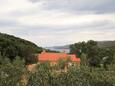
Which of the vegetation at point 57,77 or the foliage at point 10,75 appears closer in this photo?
the vegetation at point 57,77

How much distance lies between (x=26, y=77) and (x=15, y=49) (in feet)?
182

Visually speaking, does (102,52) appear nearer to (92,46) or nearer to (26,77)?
(92,46)

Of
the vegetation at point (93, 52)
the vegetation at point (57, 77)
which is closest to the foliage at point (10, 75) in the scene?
the vegetation at point (57, 77)

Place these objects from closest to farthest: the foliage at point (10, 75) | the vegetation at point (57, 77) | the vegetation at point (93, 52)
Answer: the vegetation at point (57, 77)
the foliage at point (10, 75)
the vegetation at point (93, 52)

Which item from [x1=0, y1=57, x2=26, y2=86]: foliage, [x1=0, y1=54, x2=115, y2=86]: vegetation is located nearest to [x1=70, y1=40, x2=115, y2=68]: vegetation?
[x1=0, y1=57, x2=26, y2=86]: foliage

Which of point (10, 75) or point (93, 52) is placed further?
point (93, 52)

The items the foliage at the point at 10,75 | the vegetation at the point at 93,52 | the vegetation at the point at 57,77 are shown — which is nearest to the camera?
the vegetation at the point at 57,77

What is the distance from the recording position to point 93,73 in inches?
746

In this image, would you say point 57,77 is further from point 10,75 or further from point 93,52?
point 93,52

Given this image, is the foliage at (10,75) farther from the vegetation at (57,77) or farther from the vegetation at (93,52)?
the vegetation at (93,52)

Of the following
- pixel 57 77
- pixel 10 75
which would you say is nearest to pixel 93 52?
pixel 10 75

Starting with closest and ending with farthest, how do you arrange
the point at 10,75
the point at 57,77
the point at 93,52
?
the point at 57,77, the point at 10,75, the point at 93,52

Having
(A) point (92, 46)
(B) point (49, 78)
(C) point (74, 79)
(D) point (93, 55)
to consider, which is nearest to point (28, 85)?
(B) point (49, 78)

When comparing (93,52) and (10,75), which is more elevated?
(93,52)
